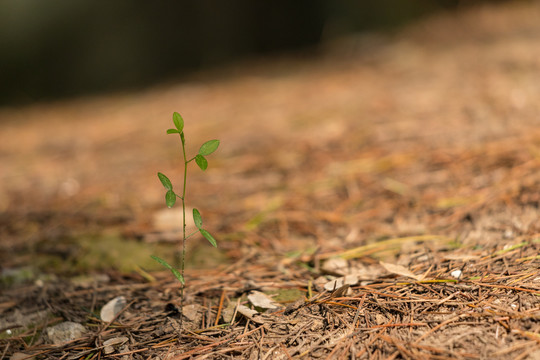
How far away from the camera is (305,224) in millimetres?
1738

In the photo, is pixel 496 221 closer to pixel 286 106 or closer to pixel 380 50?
pixel 286 106

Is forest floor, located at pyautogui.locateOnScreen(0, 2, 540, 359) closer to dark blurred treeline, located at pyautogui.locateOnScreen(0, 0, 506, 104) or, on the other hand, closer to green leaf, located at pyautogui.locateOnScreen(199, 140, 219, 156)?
green leaf, located at pyautogui.locateOnScreen(199, 140, 219, 156)

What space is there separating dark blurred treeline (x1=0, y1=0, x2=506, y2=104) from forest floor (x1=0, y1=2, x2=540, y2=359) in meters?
2.21

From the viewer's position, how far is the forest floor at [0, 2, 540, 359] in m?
1.04

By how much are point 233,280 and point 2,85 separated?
588 cm

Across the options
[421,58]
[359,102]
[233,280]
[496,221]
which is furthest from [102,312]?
[421,58]

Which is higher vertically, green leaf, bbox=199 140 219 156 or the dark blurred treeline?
the dark blurred treeline

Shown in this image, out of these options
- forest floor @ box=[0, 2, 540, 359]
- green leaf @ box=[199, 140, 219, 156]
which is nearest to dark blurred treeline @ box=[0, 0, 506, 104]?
forest floor @ box=[0, 2, 540, 359]

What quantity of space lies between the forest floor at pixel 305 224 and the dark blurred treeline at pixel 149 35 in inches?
87.1

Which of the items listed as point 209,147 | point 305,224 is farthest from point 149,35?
point 209,147

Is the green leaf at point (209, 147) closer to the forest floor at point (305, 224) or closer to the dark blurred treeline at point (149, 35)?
the forest floor at point (305, 224)

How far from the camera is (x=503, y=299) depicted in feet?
3.37

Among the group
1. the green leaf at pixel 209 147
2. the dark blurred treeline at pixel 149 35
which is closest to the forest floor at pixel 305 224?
the green leaf at pixel 209 147

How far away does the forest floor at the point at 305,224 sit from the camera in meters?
1.04
